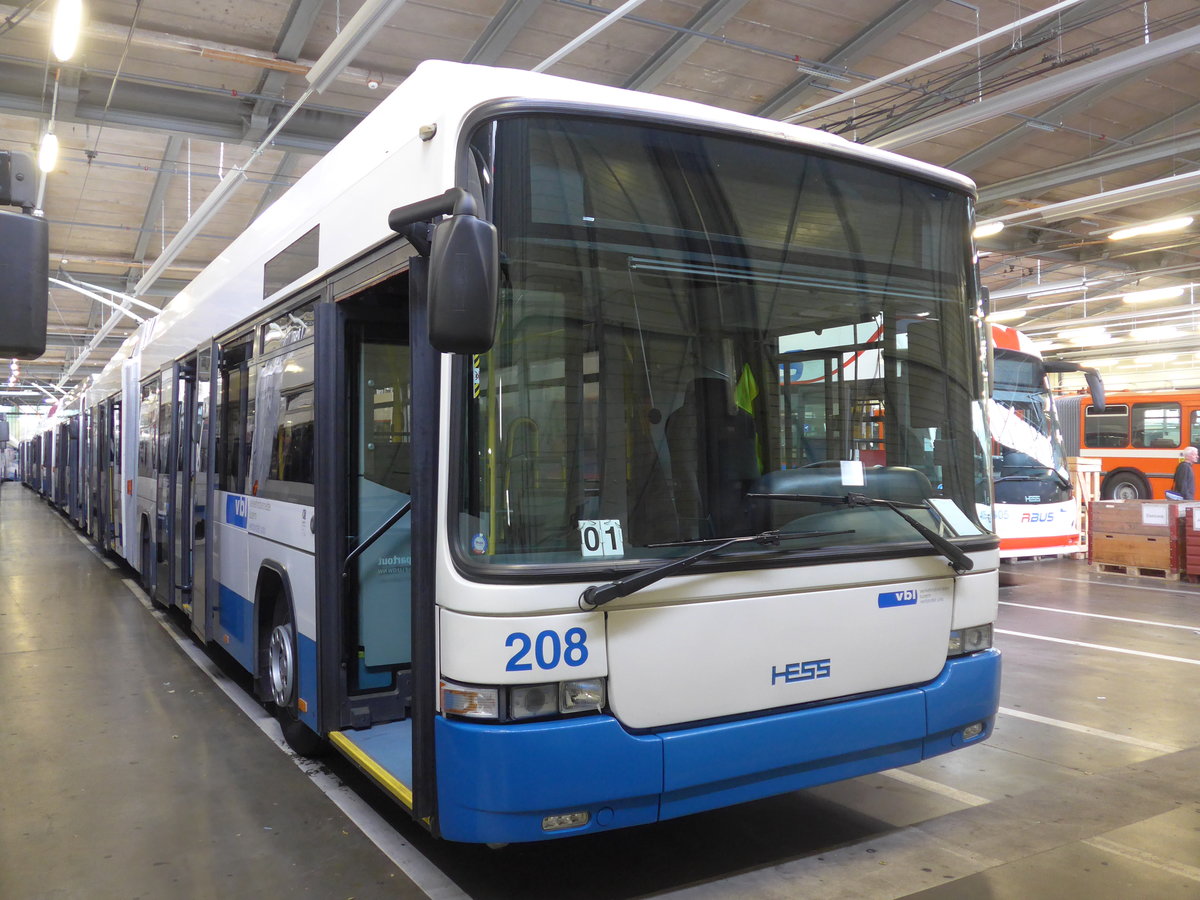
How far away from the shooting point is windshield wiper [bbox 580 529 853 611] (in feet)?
10.2

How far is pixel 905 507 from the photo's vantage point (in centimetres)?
377

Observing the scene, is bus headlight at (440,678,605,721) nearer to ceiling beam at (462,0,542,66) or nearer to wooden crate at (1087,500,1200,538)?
ceiling beam at (462,0,542,66)

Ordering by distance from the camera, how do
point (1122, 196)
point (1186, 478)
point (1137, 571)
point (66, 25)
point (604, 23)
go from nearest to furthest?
point (66, 25) → point (604, 23) → point (1122, 196) → point (1137, 571) → point (1186, 478)

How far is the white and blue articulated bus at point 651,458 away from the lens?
316 centimetres

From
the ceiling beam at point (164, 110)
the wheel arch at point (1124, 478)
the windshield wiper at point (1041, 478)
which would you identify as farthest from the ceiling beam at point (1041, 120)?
the wheel arch at point (1124, 478)

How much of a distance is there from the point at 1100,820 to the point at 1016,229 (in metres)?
15.8

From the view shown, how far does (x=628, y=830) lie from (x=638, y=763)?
4.17ft

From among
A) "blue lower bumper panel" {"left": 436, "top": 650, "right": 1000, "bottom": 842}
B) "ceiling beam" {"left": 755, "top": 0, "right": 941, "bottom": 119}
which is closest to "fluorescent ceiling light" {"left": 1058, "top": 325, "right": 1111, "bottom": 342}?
"ceiling beam" {"left": 755, "top": 0, "right": 941, "bottom": 119}

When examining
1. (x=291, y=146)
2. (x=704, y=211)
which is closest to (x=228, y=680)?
(x=704, y=211)

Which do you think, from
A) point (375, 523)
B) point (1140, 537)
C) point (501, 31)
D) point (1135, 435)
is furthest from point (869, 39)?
point (1135, 435)

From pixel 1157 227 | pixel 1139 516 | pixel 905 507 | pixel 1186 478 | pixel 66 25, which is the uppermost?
pixel 1157 227

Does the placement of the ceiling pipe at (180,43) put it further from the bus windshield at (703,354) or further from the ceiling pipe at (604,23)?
the bus windshield at (703,354)

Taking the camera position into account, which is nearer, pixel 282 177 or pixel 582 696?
pixel 582 696

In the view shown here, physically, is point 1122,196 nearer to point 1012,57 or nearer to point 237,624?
point 1012,57
